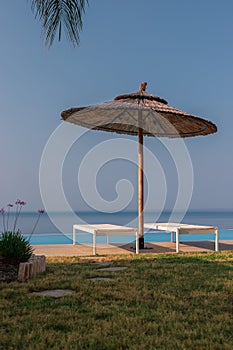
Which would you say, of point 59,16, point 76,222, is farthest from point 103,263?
point 76,222

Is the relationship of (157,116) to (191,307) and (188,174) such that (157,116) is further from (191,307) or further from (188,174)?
(191,307)

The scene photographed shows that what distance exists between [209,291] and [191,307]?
701 millimetres

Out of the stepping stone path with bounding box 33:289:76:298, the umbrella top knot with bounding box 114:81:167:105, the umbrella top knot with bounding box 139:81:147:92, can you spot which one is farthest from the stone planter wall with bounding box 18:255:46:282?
the umbrella top knot with bounding box 139:81:147:92

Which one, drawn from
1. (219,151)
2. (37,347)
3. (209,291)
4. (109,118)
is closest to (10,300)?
(37,347)

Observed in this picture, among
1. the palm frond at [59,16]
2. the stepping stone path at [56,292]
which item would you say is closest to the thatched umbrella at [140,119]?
the palm frond at [59,16]

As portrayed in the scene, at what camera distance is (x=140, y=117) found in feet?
27.5

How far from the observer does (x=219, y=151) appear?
34000 millimetres

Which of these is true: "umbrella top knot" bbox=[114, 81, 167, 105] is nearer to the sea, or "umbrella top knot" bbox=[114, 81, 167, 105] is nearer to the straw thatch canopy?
the straw thatch canopy

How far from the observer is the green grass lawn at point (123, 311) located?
2.49 m

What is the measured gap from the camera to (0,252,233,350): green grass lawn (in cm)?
249

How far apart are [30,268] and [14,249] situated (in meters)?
0.44

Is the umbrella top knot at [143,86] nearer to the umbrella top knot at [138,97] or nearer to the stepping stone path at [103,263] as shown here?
the umbrella top knot at [138,97]

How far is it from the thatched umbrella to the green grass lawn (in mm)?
3347

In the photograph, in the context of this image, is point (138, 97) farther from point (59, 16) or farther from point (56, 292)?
point (56, 292)
